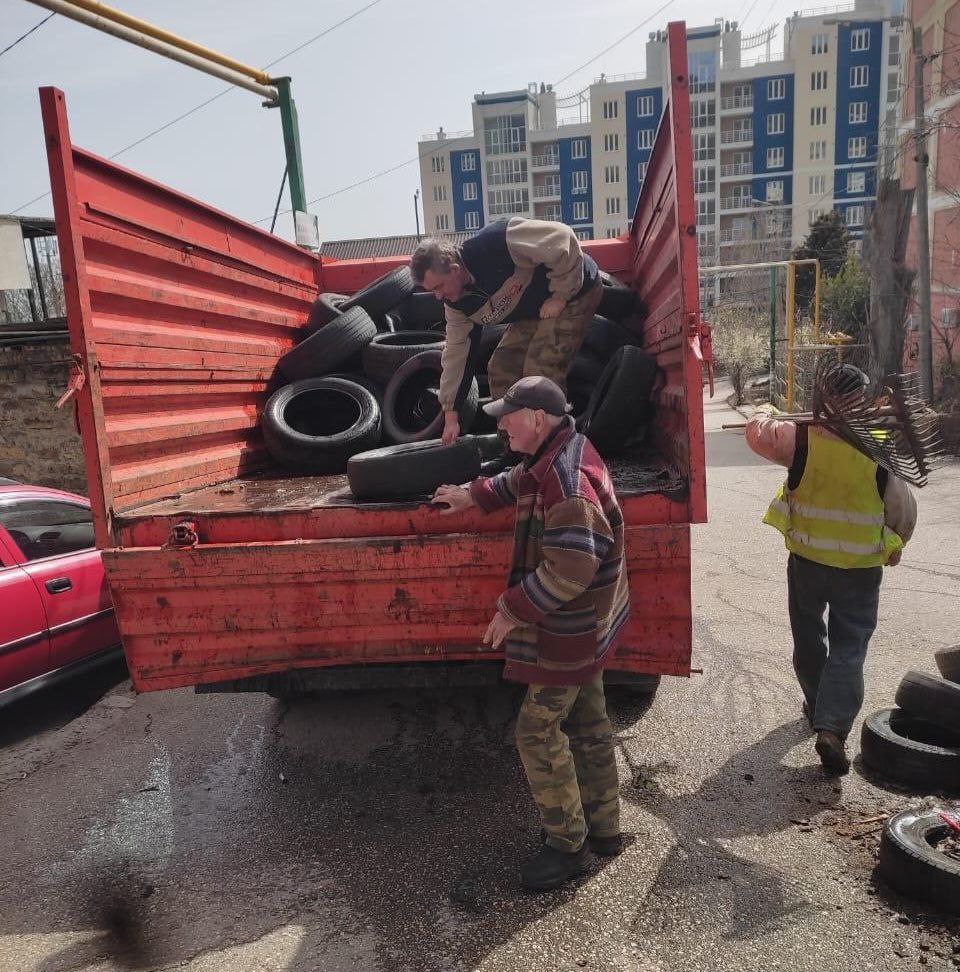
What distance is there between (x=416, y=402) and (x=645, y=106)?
214 ft

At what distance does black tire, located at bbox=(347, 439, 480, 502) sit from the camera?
119 inches

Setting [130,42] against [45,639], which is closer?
[45,639]

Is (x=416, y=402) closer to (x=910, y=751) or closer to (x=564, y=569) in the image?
(x=564, y=569)

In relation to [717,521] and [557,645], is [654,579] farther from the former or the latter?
[717,521]

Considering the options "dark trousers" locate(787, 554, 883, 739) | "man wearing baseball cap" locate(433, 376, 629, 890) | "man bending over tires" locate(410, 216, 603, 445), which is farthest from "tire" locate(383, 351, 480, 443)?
"dark trousers" locate(787, 554, 883, 739)

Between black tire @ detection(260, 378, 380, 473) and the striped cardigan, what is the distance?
1872mm

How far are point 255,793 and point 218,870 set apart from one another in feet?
1.90

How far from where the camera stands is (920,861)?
91.2 inches

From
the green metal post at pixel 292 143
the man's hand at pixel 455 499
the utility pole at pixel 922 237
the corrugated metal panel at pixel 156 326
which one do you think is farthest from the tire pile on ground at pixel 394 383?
the utility pole at pixel 922 237

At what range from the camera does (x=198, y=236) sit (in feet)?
13.1

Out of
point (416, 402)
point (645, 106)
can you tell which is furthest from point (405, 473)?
point (645, 106)

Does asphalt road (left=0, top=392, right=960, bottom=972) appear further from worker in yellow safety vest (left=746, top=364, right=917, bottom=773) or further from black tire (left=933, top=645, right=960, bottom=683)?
black tire (left=933, top=645, right=960, bottom=683)

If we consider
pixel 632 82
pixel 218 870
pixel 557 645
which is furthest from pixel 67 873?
pixel 632 82

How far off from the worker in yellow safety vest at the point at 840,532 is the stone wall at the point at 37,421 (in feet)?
31.1
